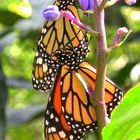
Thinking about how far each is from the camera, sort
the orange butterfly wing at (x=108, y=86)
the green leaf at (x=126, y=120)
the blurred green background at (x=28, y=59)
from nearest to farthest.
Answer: the green leaf at (x=126, y=120)
the orange butterfly wing at (x=108, y=86)
the blurred green background at (x=28, y=59)

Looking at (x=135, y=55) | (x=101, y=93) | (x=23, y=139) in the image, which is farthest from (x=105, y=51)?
(x=23, y=139)

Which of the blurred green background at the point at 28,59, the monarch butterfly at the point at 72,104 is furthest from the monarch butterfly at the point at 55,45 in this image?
the blurred green background at the point at 28,59

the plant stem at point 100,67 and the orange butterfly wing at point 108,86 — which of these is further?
the orange butterfly wing at point 108,86

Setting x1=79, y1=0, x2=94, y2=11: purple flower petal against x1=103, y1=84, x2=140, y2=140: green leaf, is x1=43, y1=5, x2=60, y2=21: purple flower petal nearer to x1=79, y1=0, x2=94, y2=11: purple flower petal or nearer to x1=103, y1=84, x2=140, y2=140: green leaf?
x1=79, y1=0, x2=94, y2=11: purple flower petal

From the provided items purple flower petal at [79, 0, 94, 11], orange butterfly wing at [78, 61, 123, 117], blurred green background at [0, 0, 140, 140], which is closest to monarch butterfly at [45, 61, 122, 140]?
orange butterfly wing at [78, 61, 123, 117]

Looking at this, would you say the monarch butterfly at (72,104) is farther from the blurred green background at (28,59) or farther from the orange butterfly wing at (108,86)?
the blurred green background at (28,59)

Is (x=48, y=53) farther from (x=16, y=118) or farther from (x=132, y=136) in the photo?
(x=16, y=118)

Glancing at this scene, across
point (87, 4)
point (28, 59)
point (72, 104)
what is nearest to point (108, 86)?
point (72, 104)

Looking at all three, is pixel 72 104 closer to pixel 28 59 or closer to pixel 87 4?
pixel 87 4
